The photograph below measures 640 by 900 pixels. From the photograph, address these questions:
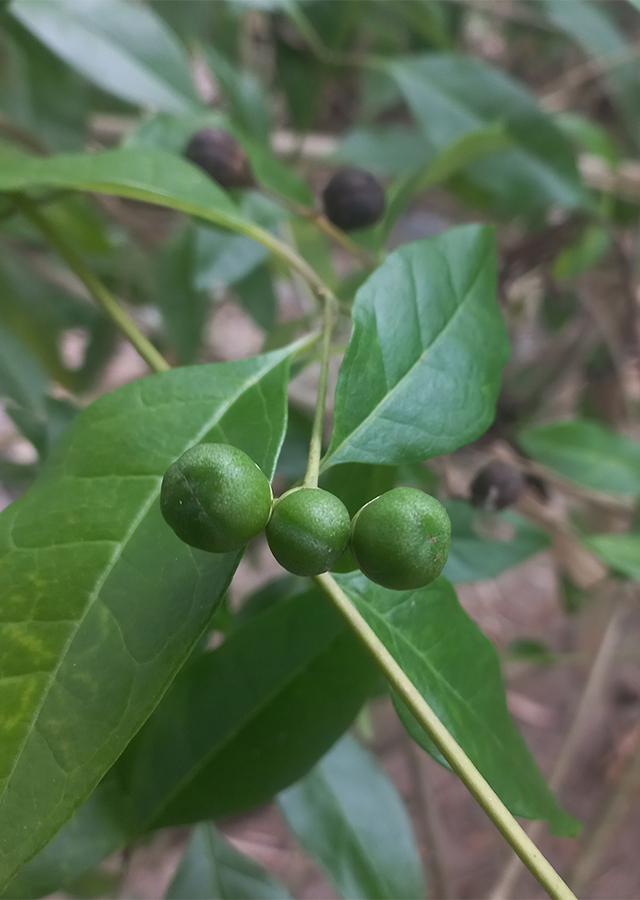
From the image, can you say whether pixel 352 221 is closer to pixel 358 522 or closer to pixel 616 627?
pixel 358 522

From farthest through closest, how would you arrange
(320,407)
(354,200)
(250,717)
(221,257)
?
(221,257)
(354,200)
(250,717)
(320,407)

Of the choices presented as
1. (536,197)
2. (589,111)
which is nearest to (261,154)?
(536,197)

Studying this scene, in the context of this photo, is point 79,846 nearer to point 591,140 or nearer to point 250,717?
point 250,717

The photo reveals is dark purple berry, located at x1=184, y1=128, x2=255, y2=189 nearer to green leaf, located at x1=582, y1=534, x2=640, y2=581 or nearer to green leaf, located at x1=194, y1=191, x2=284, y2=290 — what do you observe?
green leaf, located at x1=194, y1=191, x2=284, y2=290

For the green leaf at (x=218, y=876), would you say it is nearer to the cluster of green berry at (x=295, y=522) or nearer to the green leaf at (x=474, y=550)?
the green leaf at (x=474, y=550)

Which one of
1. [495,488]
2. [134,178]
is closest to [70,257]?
[134,178]

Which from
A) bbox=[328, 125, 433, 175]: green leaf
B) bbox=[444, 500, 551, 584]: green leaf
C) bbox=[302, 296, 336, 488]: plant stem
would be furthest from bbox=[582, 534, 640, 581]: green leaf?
bbox=[328, 125, 433, 175]: green leaf
